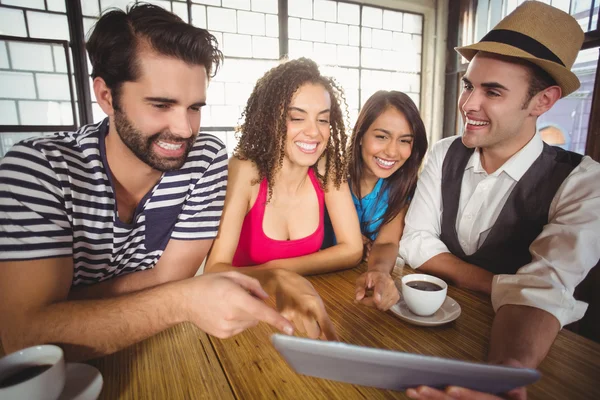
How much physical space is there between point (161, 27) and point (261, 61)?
10.1ft

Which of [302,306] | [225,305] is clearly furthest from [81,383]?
[302,306]

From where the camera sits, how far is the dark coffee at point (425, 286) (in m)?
1.00

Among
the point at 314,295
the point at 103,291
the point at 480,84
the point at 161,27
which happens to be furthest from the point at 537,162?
the point at 103,291

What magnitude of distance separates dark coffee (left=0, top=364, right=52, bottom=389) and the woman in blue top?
55.8 inches

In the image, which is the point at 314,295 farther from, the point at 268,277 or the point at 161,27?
the point at 161,27

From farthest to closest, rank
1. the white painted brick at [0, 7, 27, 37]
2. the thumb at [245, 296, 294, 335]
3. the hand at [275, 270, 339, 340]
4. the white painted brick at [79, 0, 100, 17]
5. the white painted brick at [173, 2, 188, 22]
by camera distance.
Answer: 1. the white painted brick at [173, 2, 188, 22]
2. the white painted brick at [79, 0, 100, 17]
3. the white painted brick at [0, 7, 27, 37]
4. the hand at [275, 270, 339, 340]
5. the thumb at [245, 296, 294, 335]

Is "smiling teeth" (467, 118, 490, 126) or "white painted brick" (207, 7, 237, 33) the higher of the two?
"white painted brick" (207, 7, 237, 33)

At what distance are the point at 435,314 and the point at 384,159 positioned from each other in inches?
45.7

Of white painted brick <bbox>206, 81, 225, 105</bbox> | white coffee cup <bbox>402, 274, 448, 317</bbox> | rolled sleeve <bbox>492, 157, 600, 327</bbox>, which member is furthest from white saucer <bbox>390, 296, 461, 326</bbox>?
white painted brick <bbox>206, 81, 225, 105</bbox>

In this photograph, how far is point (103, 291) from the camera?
3.71 feet

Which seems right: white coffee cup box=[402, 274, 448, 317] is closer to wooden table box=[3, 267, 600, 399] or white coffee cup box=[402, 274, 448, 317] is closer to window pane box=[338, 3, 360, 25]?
wooden table box=[3, 267, 600, 399]

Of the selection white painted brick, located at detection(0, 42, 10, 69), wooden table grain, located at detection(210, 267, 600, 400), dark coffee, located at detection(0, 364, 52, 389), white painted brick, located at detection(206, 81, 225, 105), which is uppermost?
white painted brick, located at detection(0, 42, 10, 69)

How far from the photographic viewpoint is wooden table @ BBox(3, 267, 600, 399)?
0.67 m

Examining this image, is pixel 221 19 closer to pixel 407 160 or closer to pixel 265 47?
pixel 265 47
